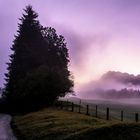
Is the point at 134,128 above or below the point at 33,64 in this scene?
below

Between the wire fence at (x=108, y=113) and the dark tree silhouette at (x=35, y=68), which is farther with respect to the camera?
the dark tree silhouette at (x=35, y=68)

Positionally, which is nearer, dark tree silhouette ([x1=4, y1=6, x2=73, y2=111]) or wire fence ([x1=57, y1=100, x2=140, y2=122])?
wire fence ([x1=57, y1=100, x2=140, y2=122])

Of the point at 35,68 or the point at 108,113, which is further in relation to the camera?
the point at 35,68

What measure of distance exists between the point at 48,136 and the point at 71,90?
2746 inches

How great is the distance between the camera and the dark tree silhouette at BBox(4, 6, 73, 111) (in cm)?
8225

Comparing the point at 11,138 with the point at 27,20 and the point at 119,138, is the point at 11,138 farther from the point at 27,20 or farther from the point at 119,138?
the point at 27,20

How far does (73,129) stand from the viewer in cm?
3209

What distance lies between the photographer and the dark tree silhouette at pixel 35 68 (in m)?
82.2

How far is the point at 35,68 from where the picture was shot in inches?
3536

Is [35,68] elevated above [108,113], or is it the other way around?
[35,68]

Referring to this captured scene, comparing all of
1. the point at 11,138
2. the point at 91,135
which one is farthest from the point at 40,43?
the point at 91,135

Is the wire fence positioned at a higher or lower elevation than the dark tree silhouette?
lower

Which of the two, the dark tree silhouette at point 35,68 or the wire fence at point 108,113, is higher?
the dark tree silhouette at point 35,68

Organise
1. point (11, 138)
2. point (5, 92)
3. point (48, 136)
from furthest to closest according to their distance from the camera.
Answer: point (5, 92) < point (11, 138) < point (48, 136)
